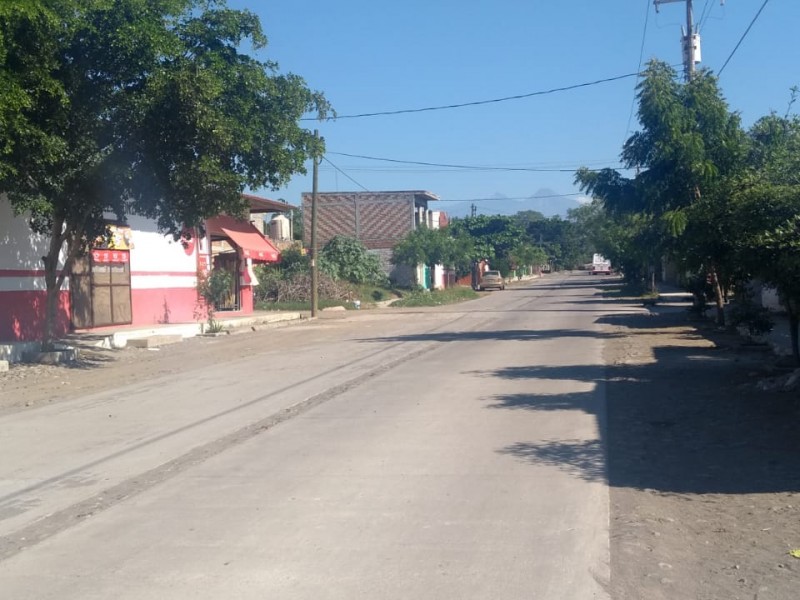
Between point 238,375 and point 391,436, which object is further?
point 238,375

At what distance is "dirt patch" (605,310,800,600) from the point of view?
5719mm

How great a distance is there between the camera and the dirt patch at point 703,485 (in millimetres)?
5719

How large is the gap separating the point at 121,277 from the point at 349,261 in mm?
25687

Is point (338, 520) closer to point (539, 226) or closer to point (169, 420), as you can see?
point (169, 420)

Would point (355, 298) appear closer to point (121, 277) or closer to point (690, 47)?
point (121, 277)

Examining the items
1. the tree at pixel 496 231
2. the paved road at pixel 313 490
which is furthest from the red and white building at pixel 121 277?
the tree at pixel 496 231

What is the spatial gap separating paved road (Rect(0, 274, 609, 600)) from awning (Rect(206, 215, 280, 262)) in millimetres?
18998

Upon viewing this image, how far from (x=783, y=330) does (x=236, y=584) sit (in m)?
20.5

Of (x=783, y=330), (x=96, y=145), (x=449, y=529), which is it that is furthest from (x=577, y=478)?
(x=783, y=330)

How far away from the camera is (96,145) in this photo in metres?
17.6

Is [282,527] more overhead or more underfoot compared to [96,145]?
more underfoot

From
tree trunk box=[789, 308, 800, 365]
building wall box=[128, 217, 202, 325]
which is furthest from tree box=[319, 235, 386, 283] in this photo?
tree trunk box=[789, 308, 800, 365]

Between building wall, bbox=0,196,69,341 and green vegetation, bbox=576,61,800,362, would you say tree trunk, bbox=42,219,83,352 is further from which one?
green vegetation, bbox=576,61,800,362

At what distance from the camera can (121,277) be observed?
2806 centimetres
